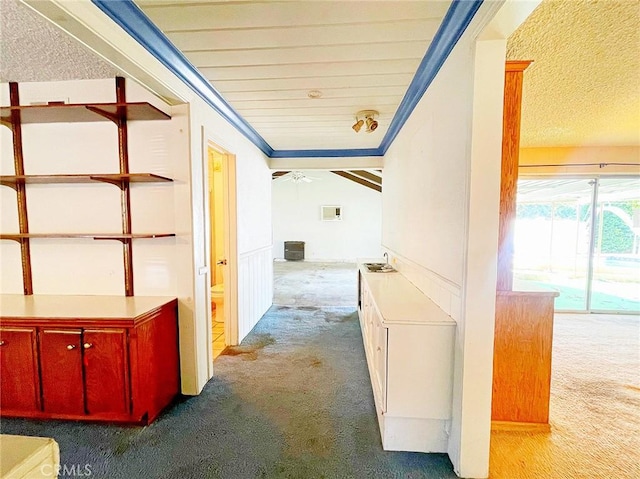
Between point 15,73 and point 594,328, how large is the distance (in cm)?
649

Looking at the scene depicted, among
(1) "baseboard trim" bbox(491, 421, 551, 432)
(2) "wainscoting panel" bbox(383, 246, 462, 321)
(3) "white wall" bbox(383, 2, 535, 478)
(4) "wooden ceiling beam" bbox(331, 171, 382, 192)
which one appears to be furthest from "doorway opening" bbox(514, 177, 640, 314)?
(4) "wooden ceiling beam" bbox(331, 171, 382, 192)

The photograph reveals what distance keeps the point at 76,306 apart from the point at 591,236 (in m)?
6.34

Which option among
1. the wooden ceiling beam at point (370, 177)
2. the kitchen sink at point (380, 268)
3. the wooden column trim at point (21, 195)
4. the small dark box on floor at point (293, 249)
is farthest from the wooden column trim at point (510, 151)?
the small dark box on floor at point (293, 249)

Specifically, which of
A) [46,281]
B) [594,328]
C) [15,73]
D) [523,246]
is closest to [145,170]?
[15,73]

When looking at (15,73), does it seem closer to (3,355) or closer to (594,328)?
(3,355)

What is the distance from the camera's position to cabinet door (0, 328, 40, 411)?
1875 millimetres

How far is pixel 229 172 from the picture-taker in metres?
3.18

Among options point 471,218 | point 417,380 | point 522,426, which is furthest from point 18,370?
point 522,426

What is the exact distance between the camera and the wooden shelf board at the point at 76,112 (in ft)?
6.42

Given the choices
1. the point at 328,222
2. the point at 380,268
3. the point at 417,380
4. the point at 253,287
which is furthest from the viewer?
the point at 328,222

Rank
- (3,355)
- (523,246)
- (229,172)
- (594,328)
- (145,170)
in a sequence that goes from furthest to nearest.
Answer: (523,246) < (594,328) < (229,172) < (145,170) < (3,355)

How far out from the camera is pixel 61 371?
1894mm

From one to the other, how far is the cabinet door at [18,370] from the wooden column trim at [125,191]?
0.61 m

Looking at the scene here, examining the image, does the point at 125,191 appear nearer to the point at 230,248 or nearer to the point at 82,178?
the point at 82,178
